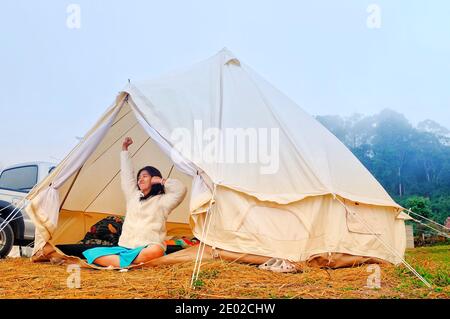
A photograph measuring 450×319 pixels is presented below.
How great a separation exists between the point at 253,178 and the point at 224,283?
4.78ft

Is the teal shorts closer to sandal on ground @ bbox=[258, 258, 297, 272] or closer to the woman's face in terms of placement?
the woman's face

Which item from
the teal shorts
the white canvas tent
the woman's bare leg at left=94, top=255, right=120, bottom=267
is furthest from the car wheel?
the woman's bare leg at left=94, top=255, right=120, bottom=267

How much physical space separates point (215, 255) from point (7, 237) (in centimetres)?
351

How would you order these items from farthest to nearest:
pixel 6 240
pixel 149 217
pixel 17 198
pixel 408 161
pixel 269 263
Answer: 1. pixel 408 161
2. pixel 17 198
3. pixel 6 240
4. pixel 149 217
5. pixel 269 263

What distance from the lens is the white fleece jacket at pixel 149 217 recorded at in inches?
205

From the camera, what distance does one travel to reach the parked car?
260 inches

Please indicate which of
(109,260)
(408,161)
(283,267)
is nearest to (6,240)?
(109,260)

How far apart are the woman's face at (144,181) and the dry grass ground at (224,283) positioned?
110 cm

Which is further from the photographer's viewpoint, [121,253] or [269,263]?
[121,253]

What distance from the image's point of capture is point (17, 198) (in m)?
7.12

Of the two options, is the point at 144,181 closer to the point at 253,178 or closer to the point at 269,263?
the point at 253,178

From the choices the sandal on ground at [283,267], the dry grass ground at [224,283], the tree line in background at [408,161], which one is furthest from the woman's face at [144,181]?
the tree line in background at [408,161]

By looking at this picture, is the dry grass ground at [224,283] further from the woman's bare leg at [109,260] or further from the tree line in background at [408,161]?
the tree line in background at [408,161]
